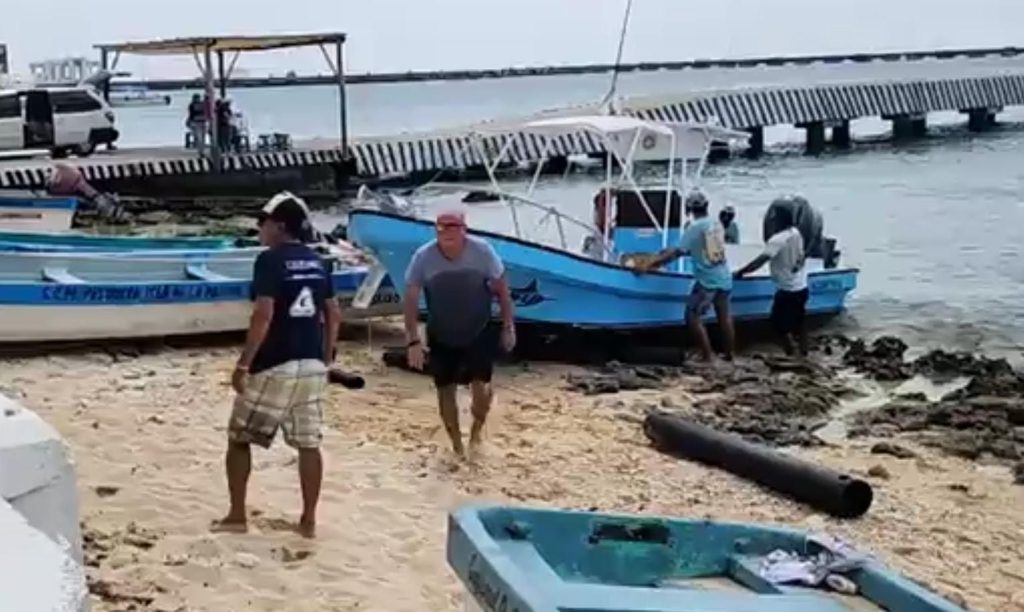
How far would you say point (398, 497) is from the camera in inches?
348

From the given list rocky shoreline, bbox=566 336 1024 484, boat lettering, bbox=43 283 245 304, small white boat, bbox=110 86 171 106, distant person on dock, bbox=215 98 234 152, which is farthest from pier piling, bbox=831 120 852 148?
small white boat, bbox=110 86 171 106

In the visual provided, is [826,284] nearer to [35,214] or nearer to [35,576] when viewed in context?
[35,214]

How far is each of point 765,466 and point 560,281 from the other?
4.38 metres

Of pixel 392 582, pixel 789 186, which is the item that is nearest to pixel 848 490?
pixel 392 582

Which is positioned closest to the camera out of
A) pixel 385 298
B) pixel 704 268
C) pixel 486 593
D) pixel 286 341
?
pixel 486 593

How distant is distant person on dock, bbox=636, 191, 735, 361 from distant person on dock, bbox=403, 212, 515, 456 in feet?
17.2

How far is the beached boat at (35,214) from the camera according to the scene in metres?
19.6

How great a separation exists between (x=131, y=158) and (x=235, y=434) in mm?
27699

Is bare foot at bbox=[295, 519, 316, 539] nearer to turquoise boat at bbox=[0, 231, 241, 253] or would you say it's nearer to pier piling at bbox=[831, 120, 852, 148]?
turquoise boat at bbox=[0, 231, 241, 253]

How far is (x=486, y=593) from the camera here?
423cm

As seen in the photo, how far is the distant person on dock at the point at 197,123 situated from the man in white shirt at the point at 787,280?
21.5m

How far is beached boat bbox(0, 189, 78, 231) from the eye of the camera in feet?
64.2

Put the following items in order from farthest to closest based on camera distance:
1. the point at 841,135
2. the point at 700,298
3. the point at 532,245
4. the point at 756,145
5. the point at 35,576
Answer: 1. the point at 841,135
2. the point at 756,145
3. the point at 700,298
4. the point at 532,245
5. the point at 35,576

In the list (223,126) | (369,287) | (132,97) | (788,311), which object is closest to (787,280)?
(788,311)
